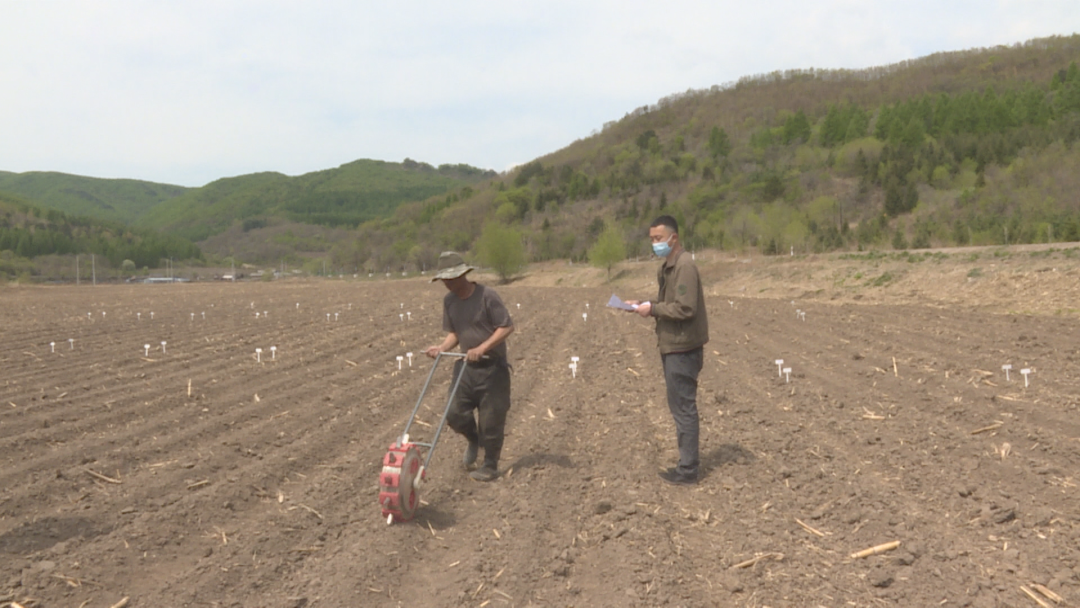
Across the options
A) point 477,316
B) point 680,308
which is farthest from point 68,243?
point 680,308

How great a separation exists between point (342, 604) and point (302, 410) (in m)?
5.24

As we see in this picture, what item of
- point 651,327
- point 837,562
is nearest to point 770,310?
point 651,327

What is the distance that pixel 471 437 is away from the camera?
622cm

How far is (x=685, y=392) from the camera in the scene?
5738mm

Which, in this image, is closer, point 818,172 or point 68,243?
point 818,172

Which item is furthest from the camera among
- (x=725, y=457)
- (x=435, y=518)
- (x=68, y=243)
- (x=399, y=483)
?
(x=68, y=243)

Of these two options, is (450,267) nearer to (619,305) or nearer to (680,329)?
(619,305)

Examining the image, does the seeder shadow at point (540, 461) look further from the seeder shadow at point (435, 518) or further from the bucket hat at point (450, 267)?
the bucket hat at point (450, 267)

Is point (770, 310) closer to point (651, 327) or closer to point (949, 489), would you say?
point (651, 327)

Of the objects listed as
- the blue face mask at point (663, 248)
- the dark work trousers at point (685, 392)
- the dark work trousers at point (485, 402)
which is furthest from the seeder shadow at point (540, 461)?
the blue face mask at point (663, 248)

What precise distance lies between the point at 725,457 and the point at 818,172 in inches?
3320

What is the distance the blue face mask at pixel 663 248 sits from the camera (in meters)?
5.78

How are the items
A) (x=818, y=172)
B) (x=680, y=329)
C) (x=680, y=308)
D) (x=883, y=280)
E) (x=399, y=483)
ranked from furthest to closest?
(x=818, y=172), (x=883, y=280), (x=680, y=329), (x=680, y=308), (x=399, y=483)

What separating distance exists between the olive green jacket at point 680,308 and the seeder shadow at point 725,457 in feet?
4.05
